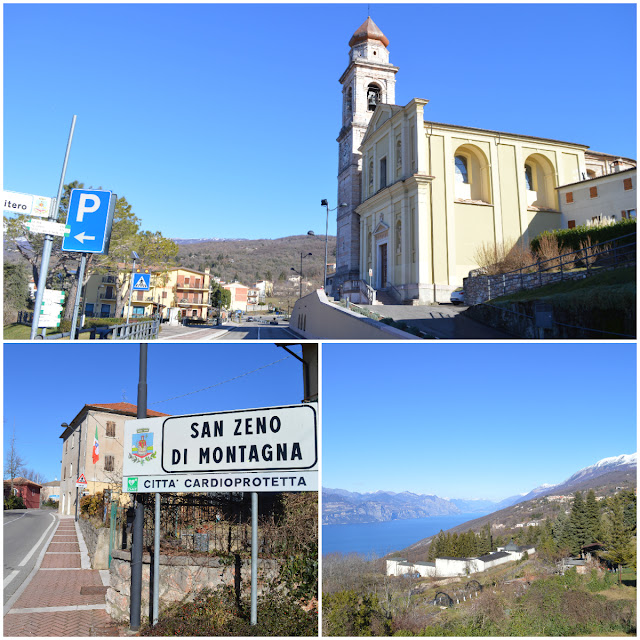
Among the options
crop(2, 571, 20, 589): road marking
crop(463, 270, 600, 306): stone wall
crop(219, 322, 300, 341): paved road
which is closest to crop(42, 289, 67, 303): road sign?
crop(2, 571, 20, 589): road marking

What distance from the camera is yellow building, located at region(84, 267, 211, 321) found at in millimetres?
55219

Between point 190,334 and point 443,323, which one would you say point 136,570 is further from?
point 190,334

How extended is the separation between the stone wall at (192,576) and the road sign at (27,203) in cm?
563

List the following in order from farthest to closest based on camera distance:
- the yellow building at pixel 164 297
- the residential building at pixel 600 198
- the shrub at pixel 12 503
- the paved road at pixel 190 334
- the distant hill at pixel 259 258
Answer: the distant hill at pixel 259 258 → the yellow building at pixel 164 297 → the shrub at pixel 12 503 → the residential building at pixel 600 198 → the paved road at pixel 190 334

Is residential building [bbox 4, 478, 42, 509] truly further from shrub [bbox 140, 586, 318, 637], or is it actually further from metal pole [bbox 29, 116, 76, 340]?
metal pole [bbox 29, 116, 76, 340]

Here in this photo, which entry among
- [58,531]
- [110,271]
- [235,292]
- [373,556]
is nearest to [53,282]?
[110,271]

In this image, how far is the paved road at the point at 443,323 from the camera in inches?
591

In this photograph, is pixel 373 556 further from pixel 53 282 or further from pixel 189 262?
pixel 189 262

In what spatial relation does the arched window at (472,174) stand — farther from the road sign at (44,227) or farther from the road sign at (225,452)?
the road sign at (44,227)

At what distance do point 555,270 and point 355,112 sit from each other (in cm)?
2725

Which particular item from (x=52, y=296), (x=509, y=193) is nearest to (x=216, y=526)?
(x=52, y=296)

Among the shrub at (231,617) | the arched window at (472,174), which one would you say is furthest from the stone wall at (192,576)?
the arched window at (472,174)

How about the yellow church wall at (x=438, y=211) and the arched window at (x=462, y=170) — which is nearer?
the yellow church wall at (x=438, y=211)

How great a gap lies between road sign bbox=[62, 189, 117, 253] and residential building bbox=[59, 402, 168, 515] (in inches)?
824
